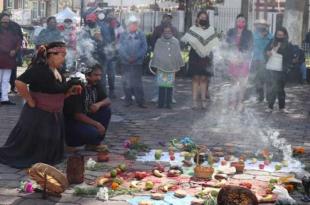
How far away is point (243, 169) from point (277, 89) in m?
4.90

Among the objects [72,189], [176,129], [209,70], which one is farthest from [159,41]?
[72,189]

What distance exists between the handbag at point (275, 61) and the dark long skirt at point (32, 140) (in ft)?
18.7

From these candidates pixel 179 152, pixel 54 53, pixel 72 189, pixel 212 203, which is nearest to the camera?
pixel 212 203

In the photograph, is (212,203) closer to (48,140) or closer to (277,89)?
(48,140)

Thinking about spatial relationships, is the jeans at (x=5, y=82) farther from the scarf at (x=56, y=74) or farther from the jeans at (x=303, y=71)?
the jeans at (x=303, y=71)

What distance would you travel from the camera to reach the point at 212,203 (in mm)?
5102

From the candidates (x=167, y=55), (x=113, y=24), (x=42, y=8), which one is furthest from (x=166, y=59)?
(x=42, y=8)

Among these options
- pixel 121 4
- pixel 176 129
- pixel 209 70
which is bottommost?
pixel 176 129

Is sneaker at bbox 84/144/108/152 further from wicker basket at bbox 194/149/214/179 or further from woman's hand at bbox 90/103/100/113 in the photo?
wicker basket at bbox 194/149/214/179

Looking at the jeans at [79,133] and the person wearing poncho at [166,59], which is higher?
the person wearing poncho at [166,59]

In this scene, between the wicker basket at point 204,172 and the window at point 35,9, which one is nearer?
the wicker basket at point 204,172

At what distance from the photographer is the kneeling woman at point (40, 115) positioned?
645cm

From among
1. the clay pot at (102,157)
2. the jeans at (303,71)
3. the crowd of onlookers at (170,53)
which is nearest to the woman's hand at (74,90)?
the clay pot at (102,157)

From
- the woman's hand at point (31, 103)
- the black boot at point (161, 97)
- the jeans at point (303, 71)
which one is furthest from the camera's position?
the jeans at point (303, 71)
